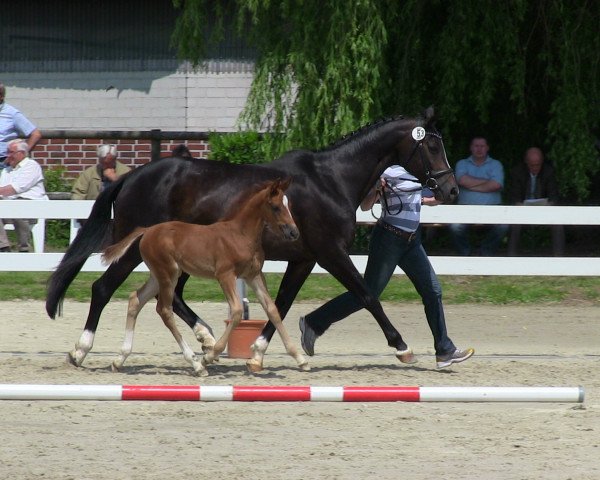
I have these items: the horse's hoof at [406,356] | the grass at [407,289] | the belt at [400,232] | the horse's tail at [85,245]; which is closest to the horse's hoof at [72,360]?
the horse's tail at [85,245]

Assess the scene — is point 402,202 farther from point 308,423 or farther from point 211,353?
point 308,423

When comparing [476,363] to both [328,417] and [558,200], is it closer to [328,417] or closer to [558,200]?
[328,417]

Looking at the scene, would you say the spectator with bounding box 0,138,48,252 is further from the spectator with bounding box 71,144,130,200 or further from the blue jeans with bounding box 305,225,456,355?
the blue jeans with bounding box 305,225,456,355

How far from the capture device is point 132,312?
8.28 m

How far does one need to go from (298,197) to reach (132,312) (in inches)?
54.8

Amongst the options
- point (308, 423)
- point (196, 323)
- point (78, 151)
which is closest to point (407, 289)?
point (196, 323)

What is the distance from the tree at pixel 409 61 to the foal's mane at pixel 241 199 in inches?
196

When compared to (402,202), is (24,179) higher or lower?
lower

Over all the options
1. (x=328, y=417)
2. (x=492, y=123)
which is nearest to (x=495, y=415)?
(x=328, y=417)

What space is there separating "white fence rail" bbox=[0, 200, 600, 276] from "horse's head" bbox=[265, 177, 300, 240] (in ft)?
12.7

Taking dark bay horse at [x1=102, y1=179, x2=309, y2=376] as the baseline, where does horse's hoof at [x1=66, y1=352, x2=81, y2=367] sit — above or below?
below

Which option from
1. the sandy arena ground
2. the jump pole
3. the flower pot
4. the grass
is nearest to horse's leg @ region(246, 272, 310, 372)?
the sandy arena ground

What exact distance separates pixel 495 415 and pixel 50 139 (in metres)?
11.5

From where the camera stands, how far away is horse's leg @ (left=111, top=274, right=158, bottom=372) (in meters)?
8.27
